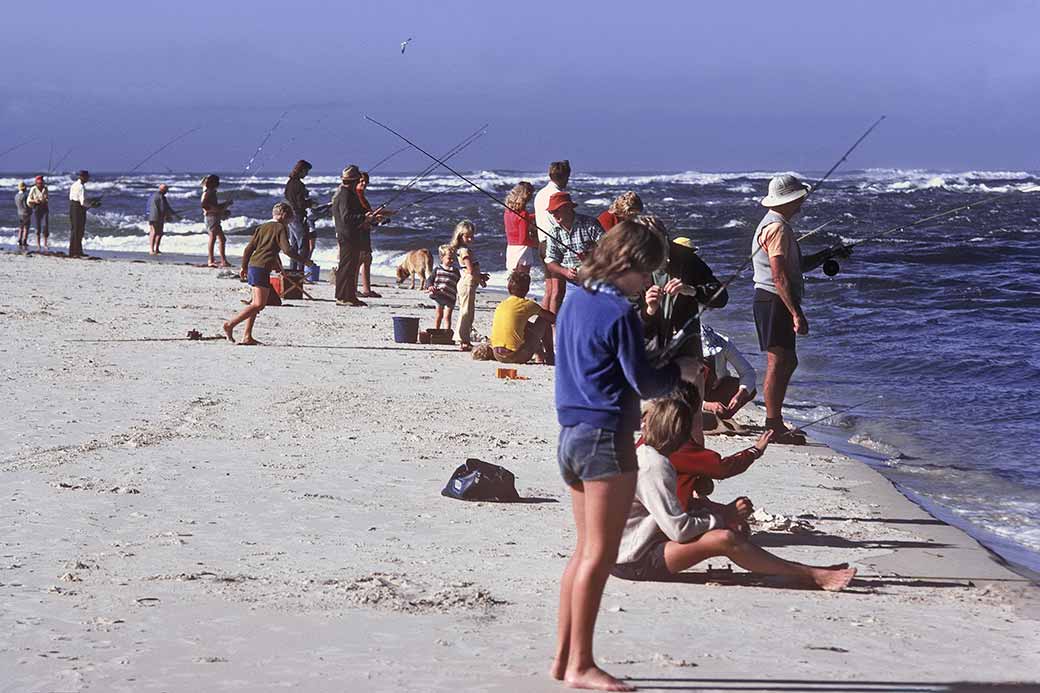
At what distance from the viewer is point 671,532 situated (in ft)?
17.0

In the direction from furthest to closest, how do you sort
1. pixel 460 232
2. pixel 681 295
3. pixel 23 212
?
pixel 23 212
pixel 460 232
pixel 681 295

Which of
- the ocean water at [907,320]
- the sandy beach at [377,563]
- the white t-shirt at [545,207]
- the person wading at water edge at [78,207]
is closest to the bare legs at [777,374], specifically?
the sandy beach at [377,563]

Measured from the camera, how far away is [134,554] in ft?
17.8

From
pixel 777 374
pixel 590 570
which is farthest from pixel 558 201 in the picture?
pixel 590 570

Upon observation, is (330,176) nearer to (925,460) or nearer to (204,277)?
(204,277)

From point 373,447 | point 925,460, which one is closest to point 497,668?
point 373,447

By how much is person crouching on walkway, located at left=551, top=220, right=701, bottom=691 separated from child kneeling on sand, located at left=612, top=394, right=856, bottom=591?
1.07m

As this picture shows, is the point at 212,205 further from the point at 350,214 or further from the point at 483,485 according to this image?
the point at 483,485

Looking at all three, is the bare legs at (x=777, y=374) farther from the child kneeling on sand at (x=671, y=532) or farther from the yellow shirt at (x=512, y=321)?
the yellow shirt at (x=512, y=321)

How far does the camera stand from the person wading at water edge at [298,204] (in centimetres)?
1534

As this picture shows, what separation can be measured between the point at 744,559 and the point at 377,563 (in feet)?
4.45

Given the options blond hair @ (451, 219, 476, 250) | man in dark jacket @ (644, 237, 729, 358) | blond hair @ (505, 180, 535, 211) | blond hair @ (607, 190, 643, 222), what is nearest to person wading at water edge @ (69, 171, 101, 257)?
blond hair @ (451, 219, 476, 250)

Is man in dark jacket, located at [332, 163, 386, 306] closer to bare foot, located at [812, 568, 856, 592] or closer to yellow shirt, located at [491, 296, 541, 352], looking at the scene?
yellow shirt, located at [491, 296, 541, 352]

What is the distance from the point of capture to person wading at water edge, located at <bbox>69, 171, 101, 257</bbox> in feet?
72.1
